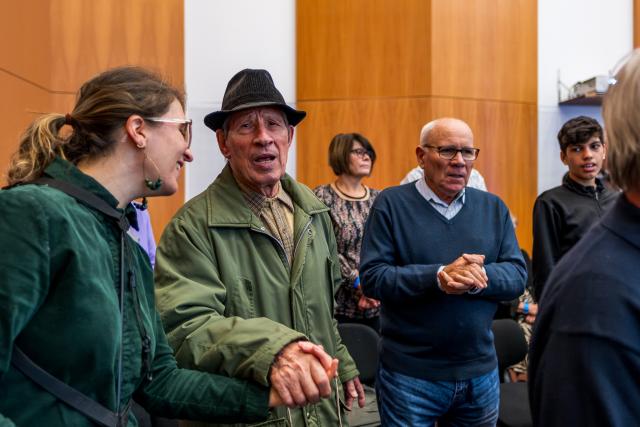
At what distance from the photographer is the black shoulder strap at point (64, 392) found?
109 cm

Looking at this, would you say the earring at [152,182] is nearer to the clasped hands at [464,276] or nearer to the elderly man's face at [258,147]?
the elderly man's face at [258,147]

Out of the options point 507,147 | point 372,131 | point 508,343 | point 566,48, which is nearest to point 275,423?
point 508,343

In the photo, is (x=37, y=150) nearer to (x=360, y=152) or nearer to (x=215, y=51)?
(x=360, y=152)

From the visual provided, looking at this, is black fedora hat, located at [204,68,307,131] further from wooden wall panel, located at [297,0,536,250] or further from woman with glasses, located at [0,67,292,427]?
wooden wall panel, located at [297,0,536,250]

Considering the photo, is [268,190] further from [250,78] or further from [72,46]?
[72,46]

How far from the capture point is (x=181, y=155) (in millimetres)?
1479

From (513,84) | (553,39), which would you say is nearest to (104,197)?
(513,84)

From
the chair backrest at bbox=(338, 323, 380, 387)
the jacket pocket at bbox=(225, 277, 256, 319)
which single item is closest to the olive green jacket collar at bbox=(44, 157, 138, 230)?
the jacket pocket at bbox=(225, 277, 256, 319)

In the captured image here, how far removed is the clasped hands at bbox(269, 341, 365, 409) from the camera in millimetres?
1371

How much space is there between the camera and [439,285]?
6.97 feet

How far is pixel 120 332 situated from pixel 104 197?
0.27 meters

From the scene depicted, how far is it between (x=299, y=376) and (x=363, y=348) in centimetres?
176

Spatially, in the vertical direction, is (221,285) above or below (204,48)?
below

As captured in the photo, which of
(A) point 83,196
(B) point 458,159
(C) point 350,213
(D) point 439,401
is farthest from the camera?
(C) point 350,213
